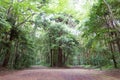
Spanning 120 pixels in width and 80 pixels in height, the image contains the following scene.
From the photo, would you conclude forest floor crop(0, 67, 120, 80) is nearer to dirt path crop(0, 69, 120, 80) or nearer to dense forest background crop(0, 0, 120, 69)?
dirt path crop(0, 69, 120, 80)

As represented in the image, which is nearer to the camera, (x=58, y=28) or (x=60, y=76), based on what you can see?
(x=60, y=76)

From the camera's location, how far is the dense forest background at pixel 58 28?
14805mm

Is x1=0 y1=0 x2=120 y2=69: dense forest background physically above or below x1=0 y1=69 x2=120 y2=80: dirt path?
above

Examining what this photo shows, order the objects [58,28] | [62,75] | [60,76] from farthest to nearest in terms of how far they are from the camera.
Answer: [58,28]
[62,75]
[60,76]

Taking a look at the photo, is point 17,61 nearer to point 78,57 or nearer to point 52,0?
point 52,0

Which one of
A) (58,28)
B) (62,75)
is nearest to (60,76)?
(62,75)

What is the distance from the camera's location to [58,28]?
Result: 29531 mm

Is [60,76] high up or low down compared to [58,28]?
down

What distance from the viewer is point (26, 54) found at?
2605 centimetres

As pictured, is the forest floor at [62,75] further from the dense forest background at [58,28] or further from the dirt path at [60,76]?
the dense forest background at [58,28]

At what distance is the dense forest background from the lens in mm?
14805

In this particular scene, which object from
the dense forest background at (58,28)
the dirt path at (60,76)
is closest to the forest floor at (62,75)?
the dirt path at (60,76)

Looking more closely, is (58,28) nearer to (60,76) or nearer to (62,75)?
(62,75)

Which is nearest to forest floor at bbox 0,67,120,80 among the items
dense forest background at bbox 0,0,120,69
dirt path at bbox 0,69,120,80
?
dirt path at bbox 0,69,120,80
